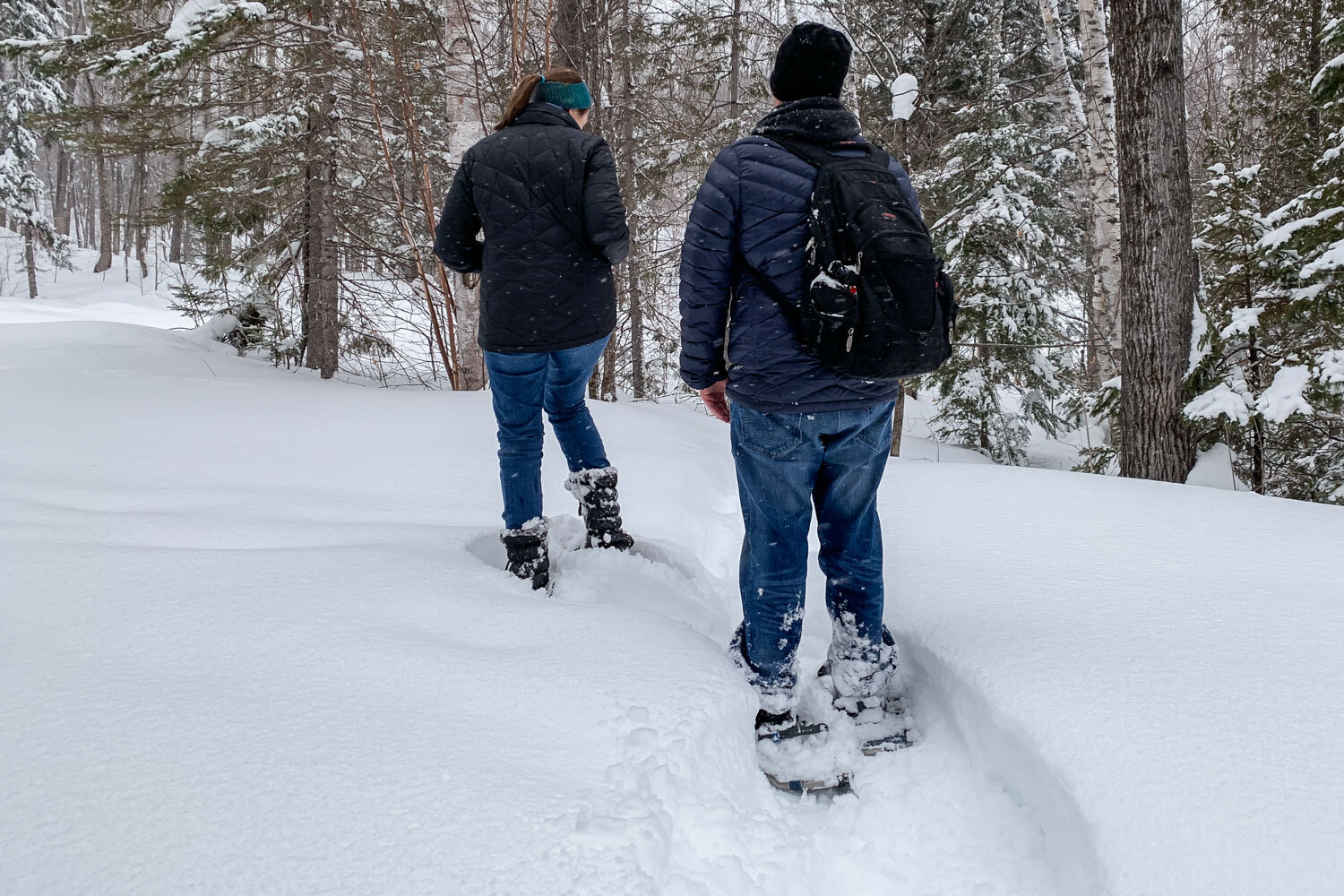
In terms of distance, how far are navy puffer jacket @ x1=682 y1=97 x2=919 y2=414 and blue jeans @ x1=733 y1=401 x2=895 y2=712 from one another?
0.24 feet

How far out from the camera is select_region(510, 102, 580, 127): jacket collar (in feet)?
9.17

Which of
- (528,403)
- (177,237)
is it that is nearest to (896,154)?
(528,403)

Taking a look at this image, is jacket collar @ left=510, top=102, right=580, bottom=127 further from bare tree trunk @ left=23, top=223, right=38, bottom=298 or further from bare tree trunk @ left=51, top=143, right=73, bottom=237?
bare tree trunk @ left=51, top=143, right=73, bottom=237

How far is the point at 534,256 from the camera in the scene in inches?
109

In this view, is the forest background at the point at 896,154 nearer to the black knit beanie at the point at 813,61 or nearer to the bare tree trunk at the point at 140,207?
the bare tree trunk at the point at 140,207

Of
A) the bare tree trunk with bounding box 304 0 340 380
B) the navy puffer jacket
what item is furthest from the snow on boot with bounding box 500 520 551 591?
the bare tree trunk with bounding box 304 0 340 380

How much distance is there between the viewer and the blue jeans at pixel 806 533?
2.08 metres

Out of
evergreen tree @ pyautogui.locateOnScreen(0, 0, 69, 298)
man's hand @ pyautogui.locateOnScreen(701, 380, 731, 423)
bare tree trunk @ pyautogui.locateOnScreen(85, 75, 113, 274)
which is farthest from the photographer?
evergreen tree @ pyautogui.locateOnScreen(0, 0, 69, 298)

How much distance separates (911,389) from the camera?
15.3 meters

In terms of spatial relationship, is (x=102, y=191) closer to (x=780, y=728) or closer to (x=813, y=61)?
(x=813, y=61)

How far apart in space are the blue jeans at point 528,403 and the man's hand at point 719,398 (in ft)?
2.66

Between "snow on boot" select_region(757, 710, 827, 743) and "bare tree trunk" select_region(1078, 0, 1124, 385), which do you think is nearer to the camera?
"snow on boot" select_region(757, 710, 827, 743)

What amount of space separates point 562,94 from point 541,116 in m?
0.14

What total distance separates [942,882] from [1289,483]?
6906mm
